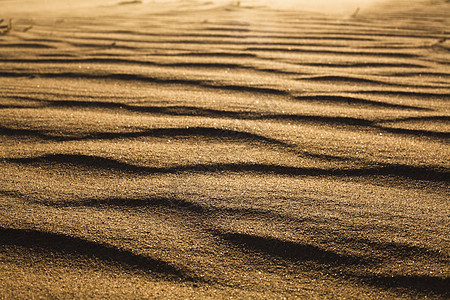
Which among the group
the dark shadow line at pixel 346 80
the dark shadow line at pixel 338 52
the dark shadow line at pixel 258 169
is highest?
the dark shadow line at pixel 338 52

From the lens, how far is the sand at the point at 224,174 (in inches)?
31.8

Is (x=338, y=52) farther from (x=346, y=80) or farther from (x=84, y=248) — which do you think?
(x=84, y=248)

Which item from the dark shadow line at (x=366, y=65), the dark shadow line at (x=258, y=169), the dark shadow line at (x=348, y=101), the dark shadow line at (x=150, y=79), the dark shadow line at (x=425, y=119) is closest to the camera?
the dark shadow line at (x=258, y=169)

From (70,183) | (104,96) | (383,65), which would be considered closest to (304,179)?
(70,183)

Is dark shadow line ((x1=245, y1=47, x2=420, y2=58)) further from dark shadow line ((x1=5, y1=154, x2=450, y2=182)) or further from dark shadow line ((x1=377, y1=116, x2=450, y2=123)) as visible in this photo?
dark shadow line ((x1=5, y1=154, x2=450, y2=182))

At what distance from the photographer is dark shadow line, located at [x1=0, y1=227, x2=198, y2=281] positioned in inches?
32.1

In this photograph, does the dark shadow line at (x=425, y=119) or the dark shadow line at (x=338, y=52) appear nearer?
the dark shadow line at (x=425, y=119)

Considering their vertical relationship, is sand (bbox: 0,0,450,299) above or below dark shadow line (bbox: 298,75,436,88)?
below

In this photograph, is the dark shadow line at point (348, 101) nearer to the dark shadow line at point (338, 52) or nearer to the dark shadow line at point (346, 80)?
the dark shadow line at point (346, 80)

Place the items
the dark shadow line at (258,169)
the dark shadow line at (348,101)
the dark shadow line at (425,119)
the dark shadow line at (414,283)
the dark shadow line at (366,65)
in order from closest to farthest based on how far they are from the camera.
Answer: the dark shadow line at (414,283), the dark shadow line at (258,169), the dark shadow line at (425,119), the dark shadow line at (348,101), the dark shadow line at (366,65)

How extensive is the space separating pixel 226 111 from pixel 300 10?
109 inches

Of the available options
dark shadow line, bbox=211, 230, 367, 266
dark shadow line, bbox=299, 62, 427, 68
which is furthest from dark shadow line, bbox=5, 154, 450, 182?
dark shadow line, bbox=299, 62, 427, 68

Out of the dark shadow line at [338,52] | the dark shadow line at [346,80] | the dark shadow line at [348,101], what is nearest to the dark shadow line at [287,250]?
the dark shadow line at [348,101]

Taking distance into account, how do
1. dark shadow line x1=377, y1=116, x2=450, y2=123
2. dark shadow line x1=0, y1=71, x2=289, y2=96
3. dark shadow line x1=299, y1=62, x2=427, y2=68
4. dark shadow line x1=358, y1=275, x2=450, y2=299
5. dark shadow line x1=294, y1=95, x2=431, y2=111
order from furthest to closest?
dark shadow line x1=299, y1=62, x2=427, y2=68
dark shadow line x1=0, y1=71, x2=289, y2=96
dark shadow line x1=294, y1=95, x2=431, y2=111
dark shadow line x1=377, y1=116, x2=450, y2=123
dark shadow line x1=358, y1=275, x2=450, y2=299
